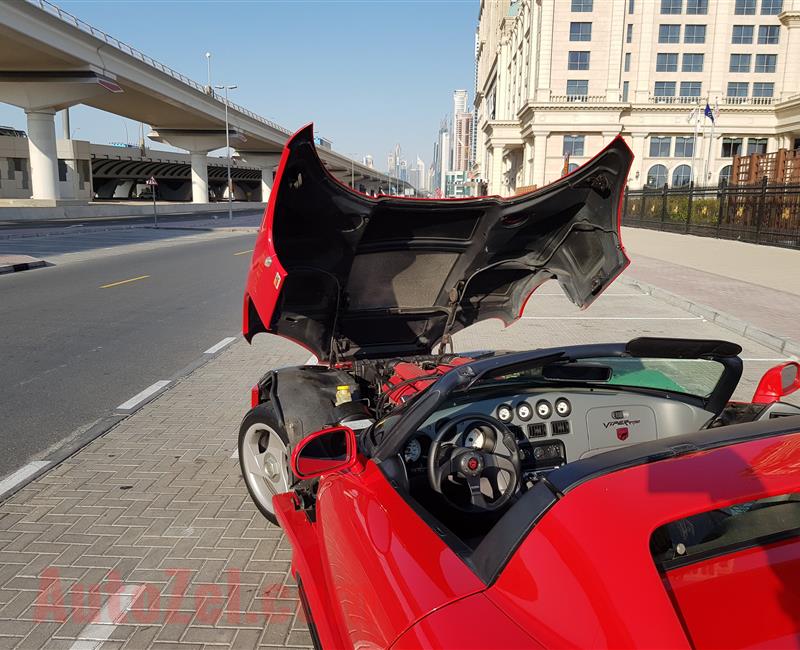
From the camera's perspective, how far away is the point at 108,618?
2.94 metres

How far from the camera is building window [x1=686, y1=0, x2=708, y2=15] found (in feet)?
229

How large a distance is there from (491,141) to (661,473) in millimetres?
86718

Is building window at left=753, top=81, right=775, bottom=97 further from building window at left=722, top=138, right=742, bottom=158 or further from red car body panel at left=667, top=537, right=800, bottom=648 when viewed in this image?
red car body panel at left=667, top=537, right=800, bottom=648

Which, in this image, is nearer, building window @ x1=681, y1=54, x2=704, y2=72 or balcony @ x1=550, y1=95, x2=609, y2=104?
balcony @ x1=550, y1=95, x2=609, y2=104

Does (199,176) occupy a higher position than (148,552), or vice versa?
(199,176)

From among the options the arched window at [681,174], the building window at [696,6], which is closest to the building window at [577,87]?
the arched window at [681,174]

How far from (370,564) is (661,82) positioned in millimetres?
80880

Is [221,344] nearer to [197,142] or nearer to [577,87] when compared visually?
[197,142]

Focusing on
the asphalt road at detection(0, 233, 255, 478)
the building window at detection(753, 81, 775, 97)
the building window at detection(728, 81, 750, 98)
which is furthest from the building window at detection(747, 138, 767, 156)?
the asphalt road at detection(0, 233, 255, 478)

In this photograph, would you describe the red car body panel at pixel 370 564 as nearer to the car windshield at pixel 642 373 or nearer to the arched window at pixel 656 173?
the car windshield at pixel 642 373

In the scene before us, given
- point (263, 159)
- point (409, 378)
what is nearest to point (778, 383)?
point (409, 378)

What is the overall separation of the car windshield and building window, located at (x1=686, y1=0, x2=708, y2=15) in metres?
80.7

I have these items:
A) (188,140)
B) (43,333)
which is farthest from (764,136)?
(43,333)

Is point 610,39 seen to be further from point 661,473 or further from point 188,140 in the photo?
point 661,473
